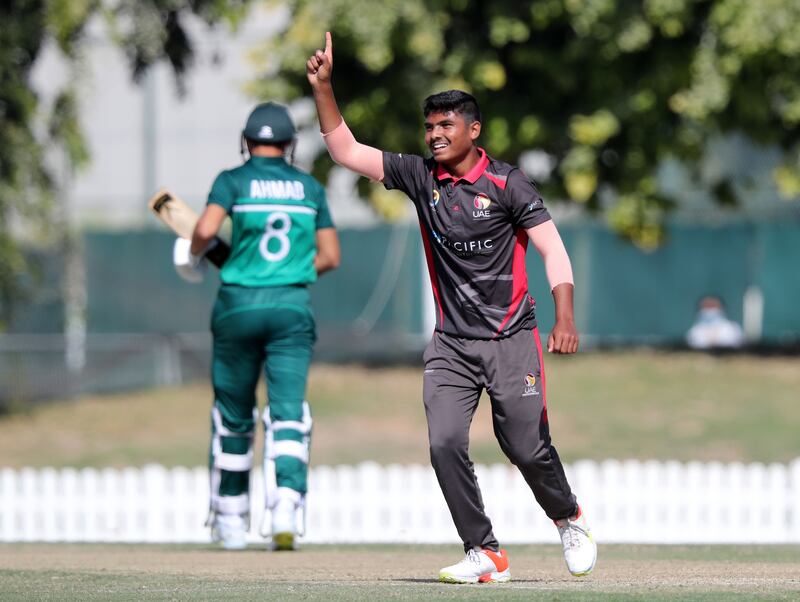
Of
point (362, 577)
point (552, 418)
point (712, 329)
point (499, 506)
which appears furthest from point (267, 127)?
point (712, 329)

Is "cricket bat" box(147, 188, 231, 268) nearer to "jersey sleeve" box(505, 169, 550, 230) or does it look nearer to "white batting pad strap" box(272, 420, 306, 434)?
"white batting pad strap" box(272, 420, 306, 434)

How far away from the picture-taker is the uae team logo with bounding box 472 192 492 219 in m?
6.54

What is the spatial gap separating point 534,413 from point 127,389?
15.7 meters

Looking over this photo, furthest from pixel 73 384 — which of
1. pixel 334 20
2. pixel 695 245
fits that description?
pixel 695 245

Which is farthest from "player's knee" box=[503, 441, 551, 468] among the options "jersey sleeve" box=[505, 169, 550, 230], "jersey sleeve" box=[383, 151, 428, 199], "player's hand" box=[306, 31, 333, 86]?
"player's hand" box=[306, 31, 333, 86]

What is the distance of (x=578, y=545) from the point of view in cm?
672

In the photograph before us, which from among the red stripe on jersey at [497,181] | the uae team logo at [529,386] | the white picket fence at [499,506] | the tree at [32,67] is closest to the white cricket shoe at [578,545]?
the uae team logo at [529,386]

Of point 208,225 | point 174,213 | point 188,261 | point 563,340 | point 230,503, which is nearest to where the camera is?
A: point 563,340

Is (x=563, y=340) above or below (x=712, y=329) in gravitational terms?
above

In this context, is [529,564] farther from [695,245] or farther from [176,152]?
[176,152]

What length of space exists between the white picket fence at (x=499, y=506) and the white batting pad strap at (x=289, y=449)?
377 centimetres

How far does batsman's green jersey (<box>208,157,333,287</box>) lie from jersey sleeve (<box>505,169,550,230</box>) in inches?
88.3

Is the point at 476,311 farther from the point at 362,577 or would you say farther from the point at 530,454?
the point at 362,577

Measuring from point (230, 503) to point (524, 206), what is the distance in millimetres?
3170
